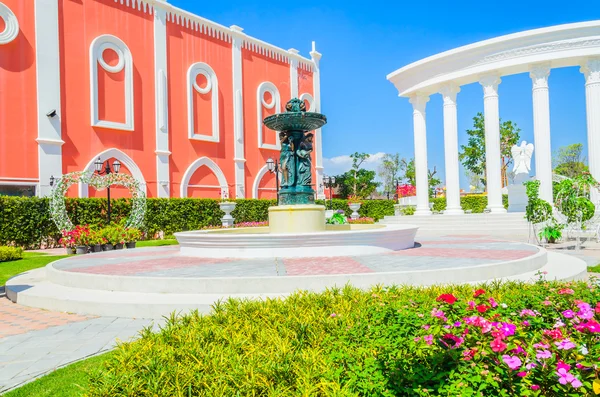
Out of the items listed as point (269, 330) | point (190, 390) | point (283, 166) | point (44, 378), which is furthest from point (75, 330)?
point (283, 166)

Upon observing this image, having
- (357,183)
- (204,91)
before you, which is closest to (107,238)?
(204,91)

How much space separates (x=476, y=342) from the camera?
8.61ft

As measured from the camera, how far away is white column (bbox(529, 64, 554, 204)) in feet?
72.0

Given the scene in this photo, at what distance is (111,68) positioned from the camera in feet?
79.9

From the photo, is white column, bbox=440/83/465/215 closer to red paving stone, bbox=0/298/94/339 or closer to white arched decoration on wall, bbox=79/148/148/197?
white arched decoration on wall, bbox=79/148/148/197

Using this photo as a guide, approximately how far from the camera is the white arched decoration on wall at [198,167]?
2769 centimetres

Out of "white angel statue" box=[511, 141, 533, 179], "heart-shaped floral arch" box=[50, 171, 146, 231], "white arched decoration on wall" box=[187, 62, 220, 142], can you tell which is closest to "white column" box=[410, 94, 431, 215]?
"white angel statue" box=[511, 141, 533, 179]

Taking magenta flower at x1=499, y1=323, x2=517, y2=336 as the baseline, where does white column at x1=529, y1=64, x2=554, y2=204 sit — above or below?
above

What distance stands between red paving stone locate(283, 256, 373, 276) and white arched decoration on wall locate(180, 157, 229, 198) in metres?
20.9

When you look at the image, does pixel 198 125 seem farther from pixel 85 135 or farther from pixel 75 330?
pixel 75 330

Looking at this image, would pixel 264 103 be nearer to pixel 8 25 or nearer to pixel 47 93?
pixel 47 93

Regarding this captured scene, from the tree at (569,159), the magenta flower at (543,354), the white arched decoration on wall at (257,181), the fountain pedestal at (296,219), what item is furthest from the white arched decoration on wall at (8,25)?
the tree at (569,159)

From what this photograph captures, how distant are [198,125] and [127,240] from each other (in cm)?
1518

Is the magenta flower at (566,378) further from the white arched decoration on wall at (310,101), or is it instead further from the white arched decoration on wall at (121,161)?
the white arched decoration on wall at (310,101)
